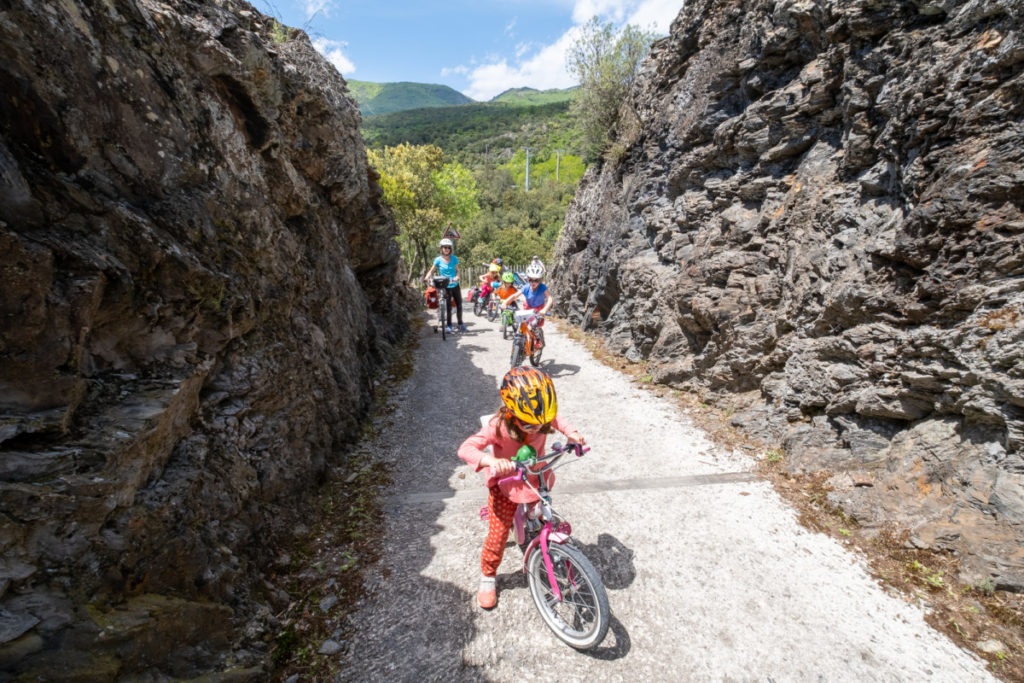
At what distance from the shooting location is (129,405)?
9.36 feet

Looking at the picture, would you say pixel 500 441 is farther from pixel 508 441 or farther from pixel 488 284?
pixel 488 284

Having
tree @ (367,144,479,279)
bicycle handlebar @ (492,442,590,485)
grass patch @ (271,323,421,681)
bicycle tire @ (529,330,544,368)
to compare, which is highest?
tree @ (367,144,479,279)

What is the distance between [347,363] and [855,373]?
6585 millimetres

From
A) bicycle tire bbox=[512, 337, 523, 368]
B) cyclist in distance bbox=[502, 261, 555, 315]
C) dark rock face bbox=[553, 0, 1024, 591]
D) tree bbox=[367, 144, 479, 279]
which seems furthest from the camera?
tree bbox=[367, 144, 479, 279]

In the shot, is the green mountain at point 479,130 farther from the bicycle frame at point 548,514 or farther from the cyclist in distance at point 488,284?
the bicycle frame at point 548,514

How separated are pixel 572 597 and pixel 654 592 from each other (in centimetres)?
86

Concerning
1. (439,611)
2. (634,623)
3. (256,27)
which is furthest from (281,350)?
(256,27)

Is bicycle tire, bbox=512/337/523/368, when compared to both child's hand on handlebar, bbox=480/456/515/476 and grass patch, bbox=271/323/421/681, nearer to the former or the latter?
grass patch, bbox=271/323/421/681

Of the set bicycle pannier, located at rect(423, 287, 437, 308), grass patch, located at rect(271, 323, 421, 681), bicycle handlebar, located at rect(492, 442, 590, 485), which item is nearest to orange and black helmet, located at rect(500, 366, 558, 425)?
bicycle handlebar, located at rect(492, 442, 590, 485)

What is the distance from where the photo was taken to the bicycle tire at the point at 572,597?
2.96 m

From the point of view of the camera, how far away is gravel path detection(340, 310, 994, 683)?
3.07 metres

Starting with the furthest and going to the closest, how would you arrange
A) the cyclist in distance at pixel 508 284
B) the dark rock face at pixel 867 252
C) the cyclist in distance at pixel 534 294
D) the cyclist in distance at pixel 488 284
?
the cyclist in distance at pixel 488 284 → the cyclist in distance at pixel 508 284 → the cyclist in distance at pixel 534 294 → the dark rock face at pixel 867 252

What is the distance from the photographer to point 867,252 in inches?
204

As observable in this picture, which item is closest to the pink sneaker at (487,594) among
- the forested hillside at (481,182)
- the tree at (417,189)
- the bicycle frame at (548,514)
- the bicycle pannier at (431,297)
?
the bicycle frame at (548,514)
